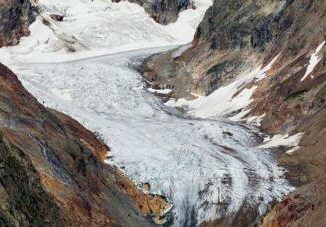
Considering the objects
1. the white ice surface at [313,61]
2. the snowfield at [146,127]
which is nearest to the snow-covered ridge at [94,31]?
the snowfield at [146,127]

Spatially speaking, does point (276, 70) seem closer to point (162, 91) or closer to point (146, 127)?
point (162, 91)

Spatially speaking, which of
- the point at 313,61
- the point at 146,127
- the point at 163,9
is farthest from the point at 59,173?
the point at 163,9

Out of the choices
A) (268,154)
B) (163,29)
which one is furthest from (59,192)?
(163,29)

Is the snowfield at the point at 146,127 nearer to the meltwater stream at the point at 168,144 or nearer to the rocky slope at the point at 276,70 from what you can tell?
the meltwater stream at the point at 168,144

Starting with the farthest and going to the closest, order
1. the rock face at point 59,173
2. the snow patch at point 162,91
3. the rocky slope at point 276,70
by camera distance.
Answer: the snow patch at point 162,91 → the rocky slope at point 276,70 → the rock face at point 59,173

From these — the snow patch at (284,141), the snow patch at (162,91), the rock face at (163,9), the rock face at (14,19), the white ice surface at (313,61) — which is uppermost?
the white ice surface at (313,61)

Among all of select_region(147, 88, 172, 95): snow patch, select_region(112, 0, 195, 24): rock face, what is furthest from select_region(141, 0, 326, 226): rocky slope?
select_region(112, 0, 195, 24): rock face

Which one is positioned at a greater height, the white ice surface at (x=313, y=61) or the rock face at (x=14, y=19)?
the white ice surface at (x=313, y=61)
